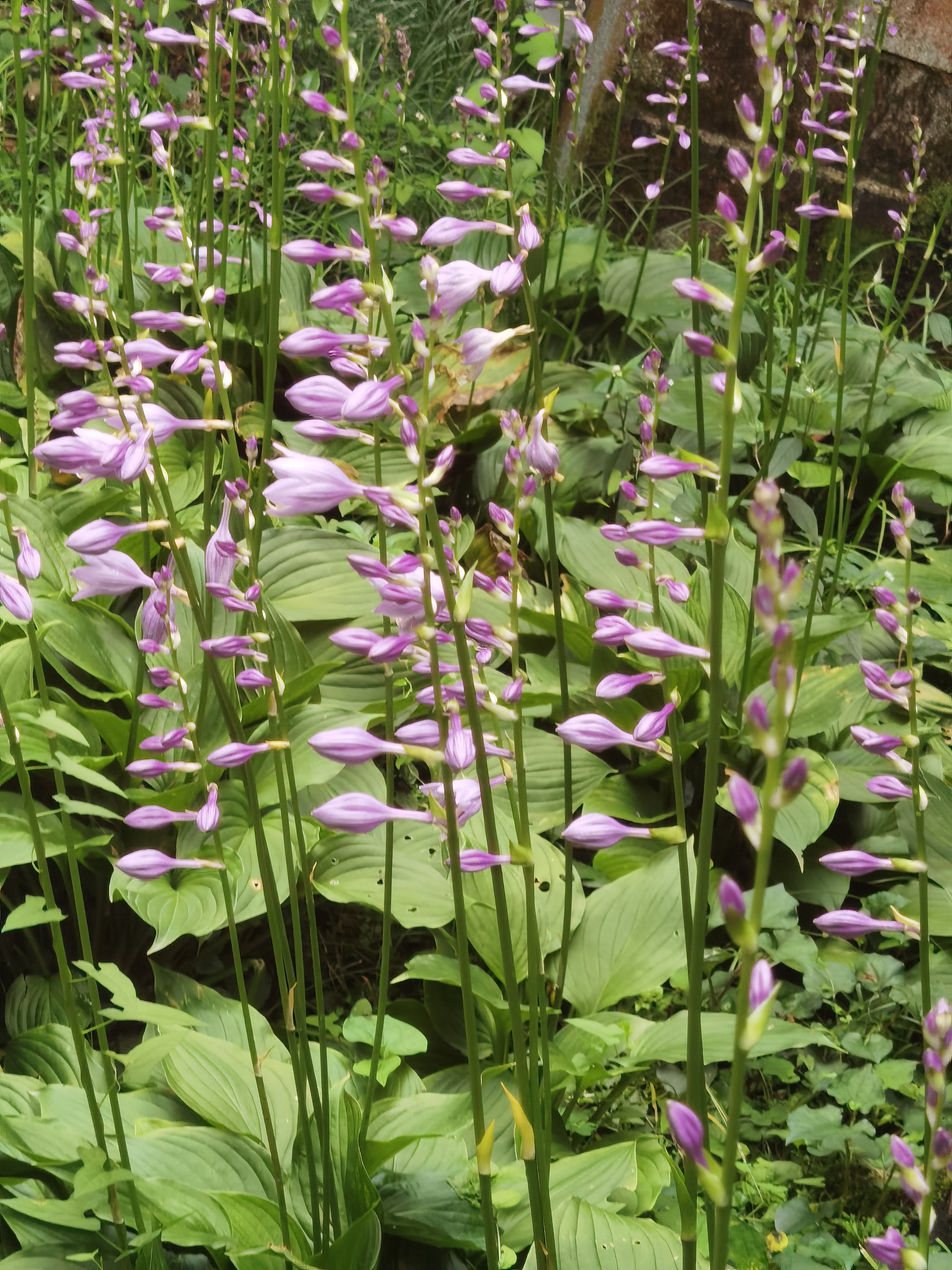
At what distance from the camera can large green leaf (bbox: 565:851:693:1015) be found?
1932 millimetres

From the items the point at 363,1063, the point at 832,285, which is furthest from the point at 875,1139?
the point at 832,285

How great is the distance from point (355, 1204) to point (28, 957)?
100 centimetres

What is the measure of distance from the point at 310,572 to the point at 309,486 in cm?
171

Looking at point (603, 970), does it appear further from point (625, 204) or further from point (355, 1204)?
point (625, 204)

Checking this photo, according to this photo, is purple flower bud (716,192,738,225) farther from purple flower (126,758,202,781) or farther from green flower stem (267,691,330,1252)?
purple flower (126,758,202,781)

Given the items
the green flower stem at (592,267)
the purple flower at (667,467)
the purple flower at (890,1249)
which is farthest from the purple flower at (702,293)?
the green flower stem at (592,267)

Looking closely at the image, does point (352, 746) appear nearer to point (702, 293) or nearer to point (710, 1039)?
point (702, 293)

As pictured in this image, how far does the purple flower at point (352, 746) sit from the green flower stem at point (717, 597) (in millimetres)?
261

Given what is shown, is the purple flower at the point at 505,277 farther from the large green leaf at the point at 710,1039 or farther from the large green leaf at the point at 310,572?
the large green leaf at the point at 310,572

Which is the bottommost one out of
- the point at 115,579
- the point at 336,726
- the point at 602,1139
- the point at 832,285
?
the point at 602,1139

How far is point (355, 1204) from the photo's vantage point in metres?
1.47

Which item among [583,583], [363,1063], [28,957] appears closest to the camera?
[363,1063]

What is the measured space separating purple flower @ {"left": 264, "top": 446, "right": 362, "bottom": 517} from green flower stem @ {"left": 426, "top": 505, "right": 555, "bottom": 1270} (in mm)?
87

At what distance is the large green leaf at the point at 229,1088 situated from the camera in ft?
5.46
